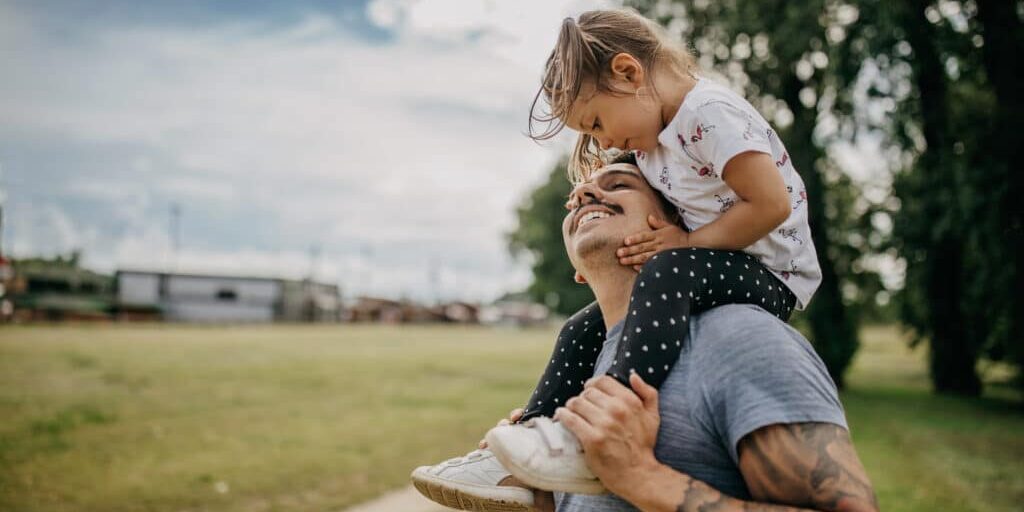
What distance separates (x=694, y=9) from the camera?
56.3 ft

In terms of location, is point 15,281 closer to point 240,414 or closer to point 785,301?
point 240,414

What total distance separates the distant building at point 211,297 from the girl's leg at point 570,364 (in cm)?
5005

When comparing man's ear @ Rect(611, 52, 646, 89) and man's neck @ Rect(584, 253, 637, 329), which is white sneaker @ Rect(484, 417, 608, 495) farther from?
man's ear @ Rect(611, 52, 646, 89)

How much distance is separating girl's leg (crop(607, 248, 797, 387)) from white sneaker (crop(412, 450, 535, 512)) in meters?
0.49

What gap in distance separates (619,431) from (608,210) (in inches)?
29.8

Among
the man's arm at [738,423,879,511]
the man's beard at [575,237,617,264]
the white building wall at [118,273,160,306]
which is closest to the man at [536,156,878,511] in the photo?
the man's arm at [738,423,879,511]

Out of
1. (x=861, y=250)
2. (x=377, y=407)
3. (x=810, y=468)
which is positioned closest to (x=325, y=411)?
(x=377, y=407)

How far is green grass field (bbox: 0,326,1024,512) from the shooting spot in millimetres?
7418

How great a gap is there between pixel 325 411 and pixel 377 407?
3.37 feet

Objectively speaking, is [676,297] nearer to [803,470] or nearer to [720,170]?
[720,170]

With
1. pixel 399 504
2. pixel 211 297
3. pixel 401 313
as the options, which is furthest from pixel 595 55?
pixel 401 313

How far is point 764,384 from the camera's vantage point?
1451 mm

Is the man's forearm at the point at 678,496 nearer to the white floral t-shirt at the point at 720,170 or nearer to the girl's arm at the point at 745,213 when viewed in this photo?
the girl's arm at the point at 745,213

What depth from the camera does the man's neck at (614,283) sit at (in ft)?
6.77
